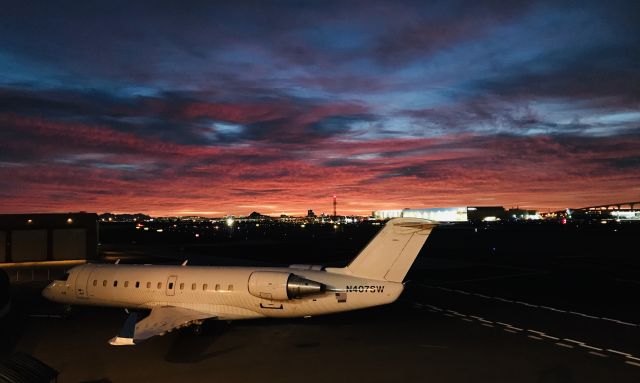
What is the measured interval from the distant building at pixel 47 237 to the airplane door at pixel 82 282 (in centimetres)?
2837

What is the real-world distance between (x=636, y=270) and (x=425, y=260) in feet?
51.9

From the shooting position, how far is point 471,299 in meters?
23.8

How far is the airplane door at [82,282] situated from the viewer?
19.3 metres

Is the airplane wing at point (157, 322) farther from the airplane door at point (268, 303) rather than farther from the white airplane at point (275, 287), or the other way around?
the airplane door at point (268, 303)

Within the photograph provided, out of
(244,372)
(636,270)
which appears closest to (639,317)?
(244,372)

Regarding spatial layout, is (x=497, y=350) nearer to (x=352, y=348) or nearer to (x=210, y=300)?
(x=352, y=348)

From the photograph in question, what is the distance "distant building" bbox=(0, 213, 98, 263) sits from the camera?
43062mm

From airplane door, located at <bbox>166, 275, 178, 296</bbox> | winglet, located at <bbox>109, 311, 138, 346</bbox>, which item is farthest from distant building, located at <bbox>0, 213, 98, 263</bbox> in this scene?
winglet, located at <bbox>109, 311, 138, 346</bbox>

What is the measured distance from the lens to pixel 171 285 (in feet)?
57.5

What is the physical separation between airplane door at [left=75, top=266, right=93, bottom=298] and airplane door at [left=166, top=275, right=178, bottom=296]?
13.8 feet

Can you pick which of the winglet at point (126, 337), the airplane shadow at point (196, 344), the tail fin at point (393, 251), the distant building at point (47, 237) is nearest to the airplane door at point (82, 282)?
the airplane shadow at point (196, 344)

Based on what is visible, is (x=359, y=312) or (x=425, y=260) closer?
(x=359, y=312)

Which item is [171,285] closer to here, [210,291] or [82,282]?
[210,291]

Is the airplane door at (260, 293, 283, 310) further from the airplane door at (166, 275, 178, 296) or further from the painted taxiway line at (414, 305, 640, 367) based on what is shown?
the painted taxiway line at (414, 305, 640, 367)
